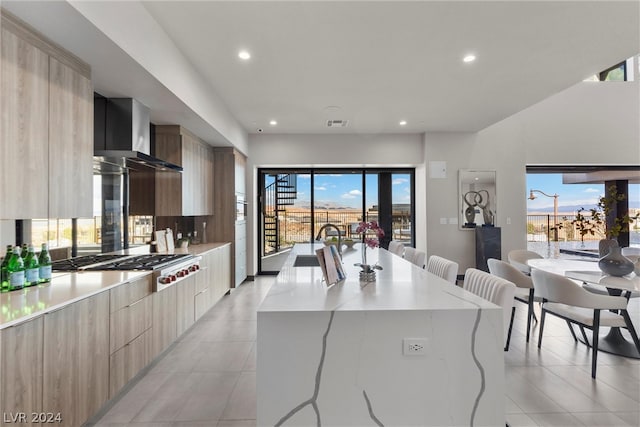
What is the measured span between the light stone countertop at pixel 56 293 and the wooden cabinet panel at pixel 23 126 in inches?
17.2

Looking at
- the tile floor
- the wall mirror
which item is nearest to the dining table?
the tile floor

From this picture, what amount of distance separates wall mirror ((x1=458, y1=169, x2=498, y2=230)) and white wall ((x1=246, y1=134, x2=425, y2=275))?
90 centimetres

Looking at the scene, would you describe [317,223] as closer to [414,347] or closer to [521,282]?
[521,282]

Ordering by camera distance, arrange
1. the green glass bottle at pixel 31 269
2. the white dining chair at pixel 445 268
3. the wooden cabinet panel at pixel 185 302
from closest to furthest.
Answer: the green glass bottle at pixel 31 269 < the white dining chair at pixel 445 268 < the wooden cabinet panel at pixel 185 302

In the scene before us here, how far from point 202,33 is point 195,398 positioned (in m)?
2.87

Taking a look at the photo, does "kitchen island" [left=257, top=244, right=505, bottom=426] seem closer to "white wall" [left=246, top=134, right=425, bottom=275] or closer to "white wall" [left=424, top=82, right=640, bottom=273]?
"white wall" [left=424, top=82, right=640, bottom=273]

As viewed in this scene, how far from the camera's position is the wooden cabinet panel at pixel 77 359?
5.02 ft

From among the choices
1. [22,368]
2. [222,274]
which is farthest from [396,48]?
[222,274]

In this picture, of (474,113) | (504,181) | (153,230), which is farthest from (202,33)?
(504,181)

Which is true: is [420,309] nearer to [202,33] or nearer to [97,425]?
[97,425]

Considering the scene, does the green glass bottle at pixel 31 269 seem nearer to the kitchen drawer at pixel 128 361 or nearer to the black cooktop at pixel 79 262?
the black cooktop at pixel 79 262

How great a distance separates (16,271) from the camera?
5.82 ft

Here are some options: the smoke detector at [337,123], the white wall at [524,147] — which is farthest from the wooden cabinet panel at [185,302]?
the white wall at [524,147]

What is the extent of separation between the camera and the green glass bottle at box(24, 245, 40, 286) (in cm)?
183
